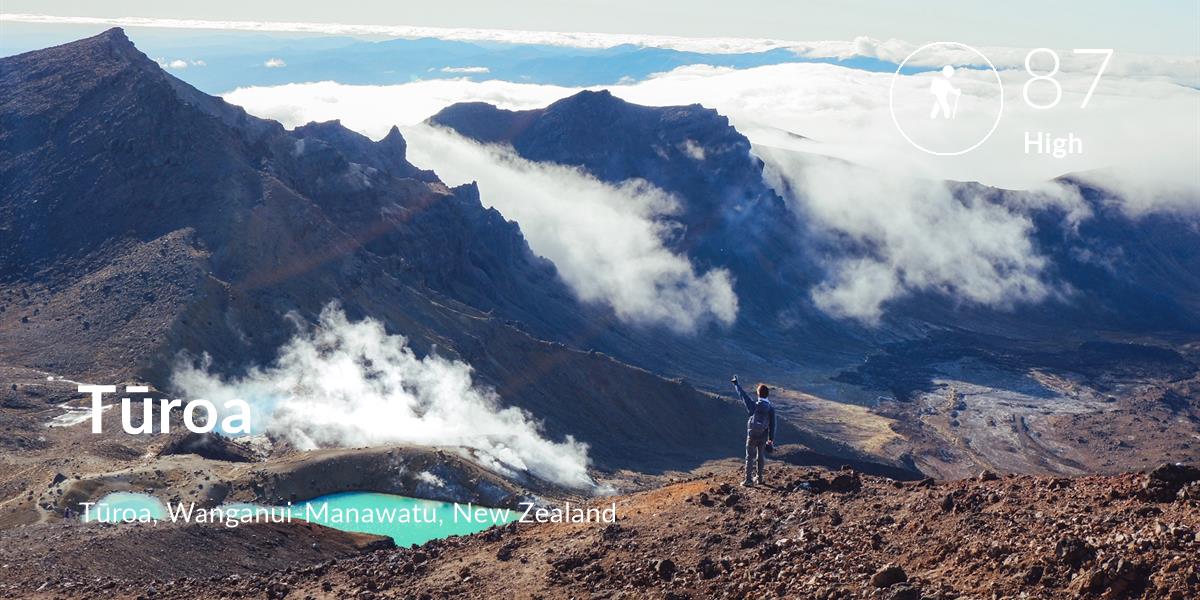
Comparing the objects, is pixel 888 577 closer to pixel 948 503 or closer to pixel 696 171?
A: pixel 948 503

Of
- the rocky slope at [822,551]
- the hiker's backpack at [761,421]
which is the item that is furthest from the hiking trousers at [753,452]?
the rocky slope at [822,551]

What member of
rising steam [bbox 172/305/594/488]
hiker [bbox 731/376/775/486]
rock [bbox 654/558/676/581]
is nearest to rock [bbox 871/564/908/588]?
rock [bbox 654/558/676/581]

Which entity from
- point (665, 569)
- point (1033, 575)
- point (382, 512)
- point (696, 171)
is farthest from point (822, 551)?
point (696, 171)

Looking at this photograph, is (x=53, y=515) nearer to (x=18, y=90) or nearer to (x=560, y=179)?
(x=18, y=90)

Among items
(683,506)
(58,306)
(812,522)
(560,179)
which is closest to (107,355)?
(58,306)

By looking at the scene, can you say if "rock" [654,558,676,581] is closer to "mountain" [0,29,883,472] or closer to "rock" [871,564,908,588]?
"rock" [871,564,908,588]

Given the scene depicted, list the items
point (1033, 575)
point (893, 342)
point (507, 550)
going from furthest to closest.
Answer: point (893, 342) < point (507, 550) < point (1033, 575)
